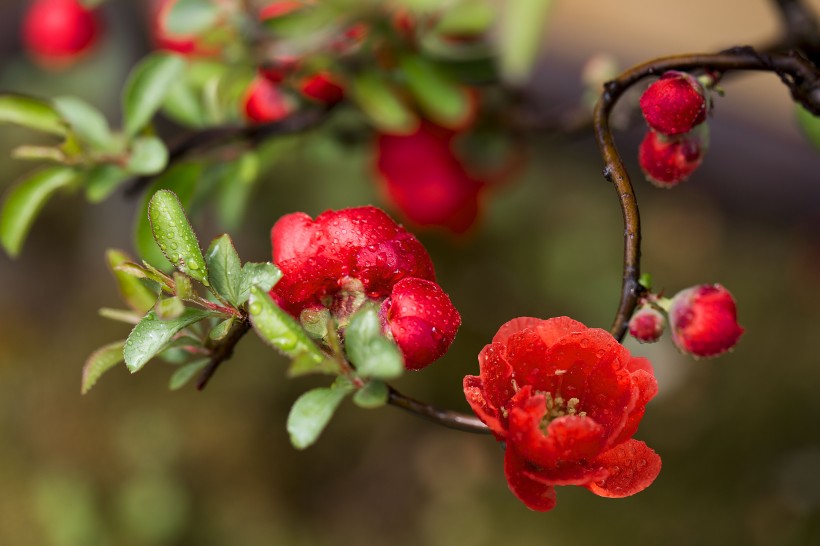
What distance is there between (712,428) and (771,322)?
26cm

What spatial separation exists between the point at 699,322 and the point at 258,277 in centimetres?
18

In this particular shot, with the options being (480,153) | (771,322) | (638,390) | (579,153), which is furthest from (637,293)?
(579,153)

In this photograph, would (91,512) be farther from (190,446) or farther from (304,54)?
(304,54)

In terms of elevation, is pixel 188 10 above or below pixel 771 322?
above

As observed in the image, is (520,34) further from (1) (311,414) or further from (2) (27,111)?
(1) (311,414)

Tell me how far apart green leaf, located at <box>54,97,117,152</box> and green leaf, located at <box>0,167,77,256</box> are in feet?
0.08

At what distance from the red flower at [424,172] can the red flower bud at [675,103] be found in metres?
0.53

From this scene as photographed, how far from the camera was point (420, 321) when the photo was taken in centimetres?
35

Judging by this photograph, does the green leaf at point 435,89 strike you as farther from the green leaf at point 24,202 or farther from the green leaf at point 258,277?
the green leaf at point 258,277

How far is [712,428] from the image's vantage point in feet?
4.46

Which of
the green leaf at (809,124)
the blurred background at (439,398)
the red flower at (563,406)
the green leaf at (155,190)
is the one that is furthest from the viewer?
the blurred background at (439,398)

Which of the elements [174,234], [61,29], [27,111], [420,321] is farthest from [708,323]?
[61,29]

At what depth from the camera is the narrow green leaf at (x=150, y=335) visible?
0.36 metres

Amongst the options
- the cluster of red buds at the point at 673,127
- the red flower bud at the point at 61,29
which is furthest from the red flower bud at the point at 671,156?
the red flower bud at the point at 61,29
